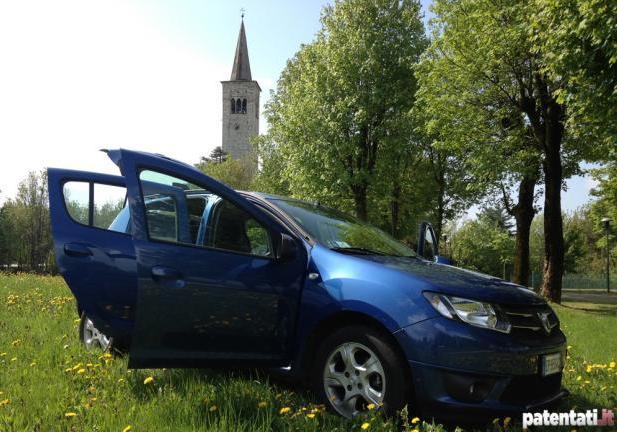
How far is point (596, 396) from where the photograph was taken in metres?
4.74

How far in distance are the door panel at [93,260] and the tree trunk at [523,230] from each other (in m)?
18.0

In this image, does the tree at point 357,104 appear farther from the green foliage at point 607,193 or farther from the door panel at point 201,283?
the door panel at point 201,283

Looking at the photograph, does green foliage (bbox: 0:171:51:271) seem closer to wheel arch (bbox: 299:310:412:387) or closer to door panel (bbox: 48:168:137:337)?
door panel (bbox: 48:168:137:337)

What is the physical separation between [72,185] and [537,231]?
7057cm

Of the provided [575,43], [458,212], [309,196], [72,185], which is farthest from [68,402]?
[458,212]

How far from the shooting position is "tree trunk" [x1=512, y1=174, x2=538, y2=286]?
19.8 metres

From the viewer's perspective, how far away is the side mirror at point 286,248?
12.1ft

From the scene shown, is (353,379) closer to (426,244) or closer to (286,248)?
(286,248)

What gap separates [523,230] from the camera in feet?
67.6

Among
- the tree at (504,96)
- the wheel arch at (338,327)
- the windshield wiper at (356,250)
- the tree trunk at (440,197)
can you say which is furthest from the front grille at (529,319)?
the tree trunk at (440,197)

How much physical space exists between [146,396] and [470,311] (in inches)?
93.6

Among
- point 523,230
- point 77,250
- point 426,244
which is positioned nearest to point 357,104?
point 523,230

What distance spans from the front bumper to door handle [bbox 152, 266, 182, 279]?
5.13ft

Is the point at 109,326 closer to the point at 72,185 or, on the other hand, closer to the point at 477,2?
the point at 72,185
